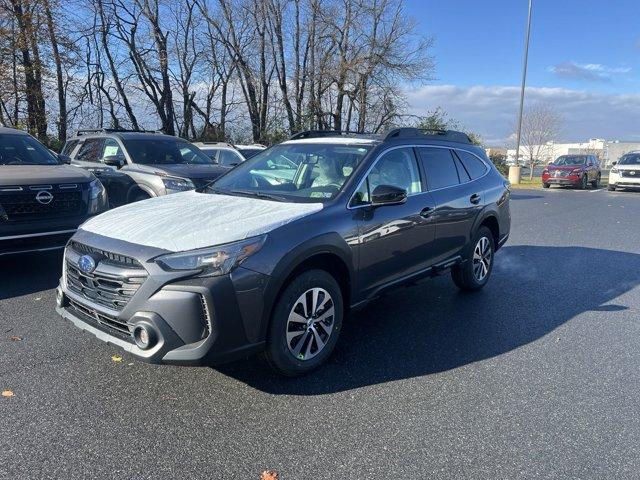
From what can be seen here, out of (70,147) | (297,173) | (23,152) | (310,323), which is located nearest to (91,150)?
(70,147)

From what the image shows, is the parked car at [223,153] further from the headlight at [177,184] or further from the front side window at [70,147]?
the headlight at [177,184]

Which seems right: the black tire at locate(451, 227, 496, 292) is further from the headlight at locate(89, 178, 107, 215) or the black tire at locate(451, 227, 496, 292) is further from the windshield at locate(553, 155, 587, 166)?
the windshield at locate(553, 155, 587, 166)

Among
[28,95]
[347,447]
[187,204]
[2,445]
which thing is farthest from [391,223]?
[28,95]

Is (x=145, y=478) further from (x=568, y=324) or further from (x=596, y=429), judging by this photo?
(x=568, y=324)

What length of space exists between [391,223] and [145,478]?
2605 mm

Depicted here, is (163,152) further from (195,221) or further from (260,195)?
(195,221)

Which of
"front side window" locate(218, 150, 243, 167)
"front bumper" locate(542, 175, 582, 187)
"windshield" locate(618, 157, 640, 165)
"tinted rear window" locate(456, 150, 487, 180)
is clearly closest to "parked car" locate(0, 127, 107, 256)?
"tinted rear window" locate(456, 150, 487, 180)

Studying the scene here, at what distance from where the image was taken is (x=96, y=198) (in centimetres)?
625

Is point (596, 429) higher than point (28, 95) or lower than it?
lower

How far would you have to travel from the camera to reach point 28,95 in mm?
20125

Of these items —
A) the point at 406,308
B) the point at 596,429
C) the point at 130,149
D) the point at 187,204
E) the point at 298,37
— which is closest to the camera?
the point at 596,429

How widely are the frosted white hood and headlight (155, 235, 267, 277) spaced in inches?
2.1

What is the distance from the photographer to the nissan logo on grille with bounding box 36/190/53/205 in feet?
18.5

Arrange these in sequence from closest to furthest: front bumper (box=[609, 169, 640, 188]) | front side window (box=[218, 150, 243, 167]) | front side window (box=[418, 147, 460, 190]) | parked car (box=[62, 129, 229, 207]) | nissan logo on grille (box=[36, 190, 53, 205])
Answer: front side window (box=[418, 147, 460, 190]) → nissan logo on grille (box=[36, 190, 53, 205]) → parked car (box=[62, 129, 229, 207]) → front side window (box=[218, 150, 243, 167]) → front bumper (box=[609, 169, 640, 188])
